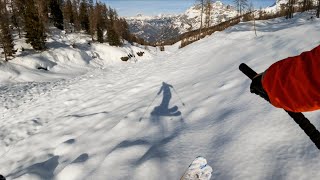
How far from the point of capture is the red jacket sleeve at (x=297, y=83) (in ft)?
3.33

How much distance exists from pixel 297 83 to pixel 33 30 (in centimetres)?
3402

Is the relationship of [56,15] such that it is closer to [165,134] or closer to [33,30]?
[33,30]

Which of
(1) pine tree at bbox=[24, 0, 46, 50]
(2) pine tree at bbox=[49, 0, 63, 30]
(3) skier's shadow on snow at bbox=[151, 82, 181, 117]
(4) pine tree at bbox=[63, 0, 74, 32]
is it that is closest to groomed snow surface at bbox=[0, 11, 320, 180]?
(3) skier's shadow on snow at bbox=[151, 82, 181, 117]

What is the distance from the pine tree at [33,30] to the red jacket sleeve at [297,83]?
32.7 m

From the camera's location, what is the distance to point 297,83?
1.05 meters

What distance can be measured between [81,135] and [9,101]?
785cm

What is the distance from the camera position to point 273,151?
283 cm

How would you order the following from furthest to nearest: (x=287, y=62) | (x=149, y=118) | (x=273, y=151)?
1. (x=149, y=118)
2. (x=273, y=151)
3. (x=287, y=62)

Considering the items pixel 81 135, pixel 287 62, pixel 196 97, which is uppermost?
pixel 287 62

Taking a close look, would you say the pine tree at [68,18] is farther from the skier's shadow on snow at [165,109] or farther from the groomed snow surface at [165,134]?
the skier's shadow on snow at [165,109]

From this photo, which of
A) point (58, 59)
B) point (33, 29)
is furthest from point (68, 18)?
point (58, 59)

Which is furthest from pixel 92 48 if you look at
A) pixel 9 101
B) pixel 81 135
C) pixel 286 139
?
pixel 286 139

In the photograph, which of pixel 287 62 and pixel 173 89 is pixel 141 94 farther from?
pixel 287 62

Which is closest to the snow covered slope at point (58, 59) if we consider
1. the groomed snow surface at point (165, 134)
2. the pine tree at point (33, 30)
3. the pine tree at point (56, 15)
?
the pine tree at point (33, 30)
